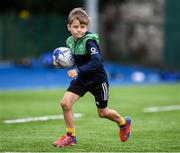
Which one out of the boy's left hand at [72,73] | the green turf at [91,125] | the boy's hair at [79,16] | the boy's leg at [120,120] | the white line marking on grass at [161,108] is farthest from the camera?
the white line marking on grass at [161,108]

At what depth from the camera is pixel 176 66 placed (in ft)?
102

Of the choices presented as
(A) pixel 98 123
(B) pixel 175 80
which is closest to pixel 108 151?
(A) pixel 98 123

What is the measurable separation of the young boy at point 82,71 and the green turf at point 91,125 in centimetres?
40

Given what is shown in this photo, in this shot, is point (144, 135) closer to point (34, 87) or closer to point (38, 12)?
point (34, 87)

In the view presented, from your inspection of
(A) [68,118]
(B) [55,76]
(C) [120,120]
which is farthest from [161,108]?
(B) [55,76]

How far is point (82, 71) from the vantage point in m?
10.1

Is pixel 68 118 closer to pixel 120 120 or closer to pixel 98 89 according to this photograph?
pixel 98 89

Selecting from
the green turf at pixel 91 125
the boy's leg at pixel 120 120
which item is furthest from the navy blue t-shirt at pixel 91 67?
the green turf at pixel 91 125

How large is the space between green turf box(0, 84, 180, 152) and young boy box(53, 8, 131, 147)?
0.40 meters

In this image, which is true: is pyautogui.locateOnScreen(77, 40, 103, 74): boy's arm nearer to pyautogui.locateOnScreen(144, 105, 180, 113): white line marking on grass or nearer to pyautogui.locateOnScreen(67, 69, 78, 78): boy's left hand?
pyautogui.locateOnScreen(67, 69, 78, 78): boy's left hand

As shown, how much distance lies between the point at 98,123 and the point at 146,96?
8.39 metres

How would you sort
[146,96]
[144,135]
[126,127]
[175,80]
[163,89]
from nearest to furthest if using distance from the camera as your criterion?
[126,127] < [144,135] < [146,96] < [163,89] < [175,80]

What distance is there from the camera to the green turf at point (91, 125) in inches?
404

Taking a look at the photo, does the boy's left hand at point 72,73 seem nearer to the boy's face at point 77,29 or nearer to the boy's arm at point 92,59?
the boy's arm at point 92,59
